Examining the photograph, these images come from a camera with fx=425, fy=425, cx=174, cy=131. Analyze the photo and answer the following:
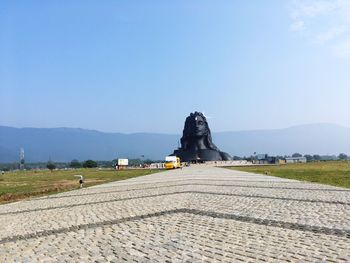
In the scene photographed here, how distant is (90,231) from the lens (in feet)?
35.4

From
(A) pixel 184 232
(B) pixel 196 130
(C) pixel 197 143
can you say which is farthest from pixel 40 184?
(C) pixel 197 143

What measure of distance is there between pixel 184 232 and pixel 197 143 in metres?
93.1

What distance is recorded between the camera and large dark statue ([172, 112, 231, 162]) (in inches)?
3969

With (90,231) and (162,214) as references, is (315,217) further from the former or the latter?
(90,231)

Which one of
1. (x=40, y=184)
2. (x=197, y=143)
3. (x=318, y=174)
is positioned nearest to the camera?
(x=40, y=184)

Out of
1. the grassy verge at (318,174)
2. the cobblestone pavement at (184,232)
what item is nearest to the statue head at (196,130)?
the grassy verge at (318,174)

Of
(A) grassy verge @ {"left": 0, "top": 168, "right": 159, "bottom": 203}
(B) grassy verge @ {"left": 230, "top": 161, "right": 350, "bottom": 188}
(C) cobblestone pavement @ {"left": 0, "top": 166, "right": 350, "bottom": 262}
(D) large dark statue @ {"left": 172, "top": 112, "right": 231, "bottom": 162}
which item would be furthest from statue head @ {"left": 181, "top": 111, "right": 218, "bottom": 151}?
(C) cobblestone pavement @ {"left": 0, "top": 166, "right": 350, "bottom": 262}

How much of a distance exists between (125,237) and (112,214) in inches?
155

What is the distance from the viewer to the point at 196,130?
103 m

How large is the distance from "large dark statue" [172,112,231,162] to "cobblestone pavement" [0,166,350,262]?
278ft

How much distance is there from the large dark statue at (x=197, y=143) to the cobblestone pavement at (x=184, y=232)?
84.6 meters

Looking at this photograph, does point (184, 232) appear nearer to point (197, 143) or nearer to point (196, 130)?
point (196, 130)

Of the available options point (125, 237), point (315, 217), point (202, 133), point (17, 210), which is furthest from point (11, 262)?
point (202, 133)

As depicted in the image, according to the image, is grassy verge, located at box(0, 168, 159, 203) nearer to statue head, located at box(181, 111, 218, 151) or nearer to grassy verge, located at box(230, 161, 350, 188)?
grassy verge, located at box(230, 161, 350, 188)
